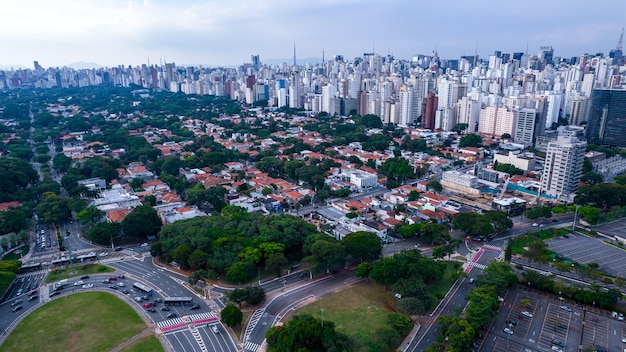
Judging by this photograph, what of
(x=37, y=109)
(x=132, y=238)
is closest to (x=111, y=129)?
(x=37, y=109)

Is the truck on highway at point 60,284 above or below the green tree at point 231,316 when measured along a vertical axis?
below

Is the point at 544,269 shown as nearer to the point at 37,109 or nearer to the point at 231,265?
the point at 231,265

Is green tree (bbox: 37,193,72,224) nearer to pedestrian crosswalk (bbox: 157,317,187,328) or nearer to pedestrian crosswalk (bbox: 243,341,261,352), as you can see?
pedestrian crosswalk (bbox: 157,317,187,328)

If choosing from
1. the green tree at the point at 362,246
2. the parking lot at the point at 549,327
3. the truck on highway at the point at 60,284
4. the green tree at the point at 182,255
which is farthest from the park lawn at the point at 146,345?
the parking lot at the point at 549,327

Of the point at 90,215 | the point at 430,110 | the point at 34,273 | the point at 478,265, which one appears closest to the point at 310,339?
the point at 478,265

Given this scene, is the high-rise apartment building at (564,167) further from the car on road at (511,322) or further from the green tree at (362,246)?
the car on road at (511,322)

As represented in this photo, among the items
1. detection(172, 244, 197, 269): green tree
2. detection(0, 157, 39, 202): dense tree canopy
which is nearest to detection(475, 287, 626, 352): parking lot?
detection(172, 244, 197, 269): green tree
